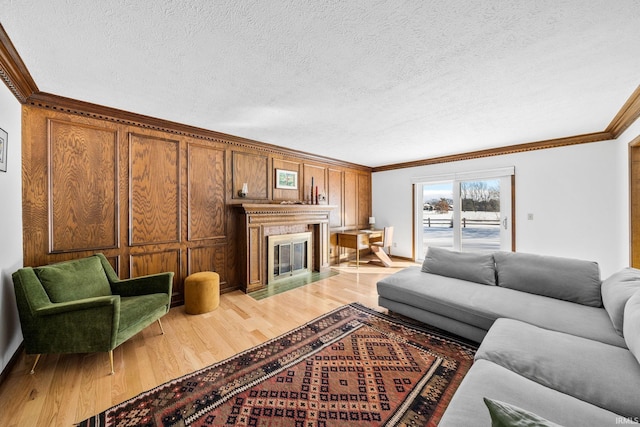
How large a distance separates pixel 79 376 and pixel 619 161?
6.42 metres

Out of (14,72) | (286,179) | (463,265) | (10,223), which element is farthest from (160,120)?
(463,265)

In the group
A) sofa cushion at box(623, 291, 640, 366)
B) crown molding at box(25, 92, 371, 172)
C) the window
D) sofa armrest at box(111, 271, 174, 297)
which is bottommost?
sofa armrest at box(111, 271, 174, 297)

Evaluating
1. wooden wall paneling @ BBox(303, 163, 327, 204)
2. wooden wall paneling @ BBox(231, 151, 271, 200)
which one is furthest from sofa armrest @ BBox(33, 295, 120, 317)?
wooden wall paneling @ BBox(303, 163, 327, 204)

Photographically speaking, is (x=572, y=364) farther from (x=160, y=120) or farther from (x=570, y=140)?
(x=160, y=120)

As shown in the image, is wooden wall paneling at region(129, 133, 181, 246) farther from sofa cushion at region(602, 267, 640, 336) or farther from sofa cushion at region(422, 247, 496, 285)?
sofa cushion at region(602, 267, 640, 336)

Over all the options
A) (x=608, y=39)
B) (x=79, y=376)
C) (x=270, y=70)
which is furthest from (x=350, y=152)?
(x=79, y=376)

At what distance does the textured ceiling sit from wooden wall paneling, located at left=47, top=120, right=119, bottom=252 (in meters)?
0.41

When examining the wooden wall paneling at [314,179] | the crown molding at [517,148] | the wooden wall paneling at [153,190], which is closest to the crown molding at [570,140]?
the crown molding at [517,148]

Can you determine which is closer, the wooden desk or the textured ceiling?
the textured ceiling

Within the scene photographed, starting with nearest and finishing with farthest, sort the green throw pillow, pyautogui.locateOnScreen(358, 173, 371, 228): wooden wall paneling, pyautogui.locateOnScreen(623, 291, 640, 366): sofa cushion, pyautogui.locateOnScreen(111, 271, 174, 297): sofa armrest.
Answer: the green throw pillow, pyautogui.locateOnScreen(623, 291, 640, 366): sofa cushion, pyautogui.locateOnScreen(111, 271, 174, 297): sofa armrest, pyautogui.locateOnScreen(358, 173, 371, 228): wooden wall paneling

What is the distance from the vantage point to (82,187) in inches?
99.6

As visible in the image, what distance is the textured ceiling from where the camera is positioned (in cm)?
134

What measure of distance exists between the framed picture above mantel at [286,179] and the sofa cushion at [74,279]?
2647 mm

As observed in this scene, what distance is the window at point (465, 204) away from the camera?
4.39 meters
